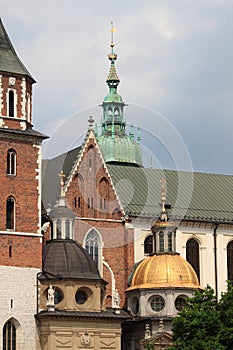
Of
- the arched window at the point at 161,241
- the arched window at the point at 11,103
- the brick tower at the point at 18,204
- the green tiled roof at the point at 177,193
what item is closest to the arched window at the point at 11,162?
the brick tower at the point at 18,204

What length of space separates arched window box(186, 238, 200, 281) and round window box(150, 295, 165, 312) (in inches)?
280

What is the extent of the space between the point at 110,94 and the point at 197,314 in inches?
→ 1549

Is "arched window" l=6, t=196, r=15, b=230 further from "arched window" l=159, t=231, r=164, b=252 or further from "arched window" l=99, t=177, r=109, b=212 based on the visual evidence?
"arched window" l=159, t=231, r=164, b=252

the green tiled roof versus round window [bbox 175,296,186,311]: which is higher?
the green tiled roof

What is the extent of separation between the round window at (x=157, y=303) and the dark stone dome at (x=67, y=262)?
5559mm

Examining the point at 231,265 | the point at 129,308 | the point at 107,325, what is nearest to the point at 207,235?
the point at 231,265

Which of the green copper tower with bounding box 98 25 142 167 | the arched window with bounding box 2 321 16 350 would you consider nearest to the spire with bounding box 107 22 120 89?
the green copper tower with bounding box 98 25 142 167

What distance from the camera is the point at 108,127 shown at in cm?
10400

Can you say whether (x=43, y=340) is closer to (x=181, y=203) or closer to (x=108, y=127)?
(x=181, y=203)

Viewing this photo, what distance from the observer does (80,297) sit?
79938 mm

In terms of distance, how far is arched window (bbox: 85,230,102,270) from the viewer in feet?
285

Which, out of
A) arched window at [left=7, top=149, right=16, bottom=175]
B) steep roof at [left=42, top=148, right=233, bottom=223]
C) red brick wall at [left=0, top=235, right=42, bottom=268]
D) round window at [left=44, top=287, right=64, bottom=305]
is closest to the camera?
red brick wall at [left=0, top=235, right=42, bottom=268]

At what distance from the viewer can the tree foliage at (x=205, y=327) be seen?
6700 centimetres

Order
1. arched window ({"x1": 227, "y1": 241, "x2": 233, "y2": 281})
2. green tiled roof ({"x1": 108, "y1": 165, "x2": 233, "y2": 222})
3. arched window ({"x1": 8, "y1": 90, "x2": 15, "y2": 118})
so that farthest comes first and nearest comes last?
arched window ({"x1": 227, "y1": 241, "x2": 233, "y2": 281}) < green tiled roof ({"x1": 108, "y1": 165, "x2": 233, "y2": 222}) < arched window ({"x1": 8, "y1": 90, "x2": 15, "y2": 118})
